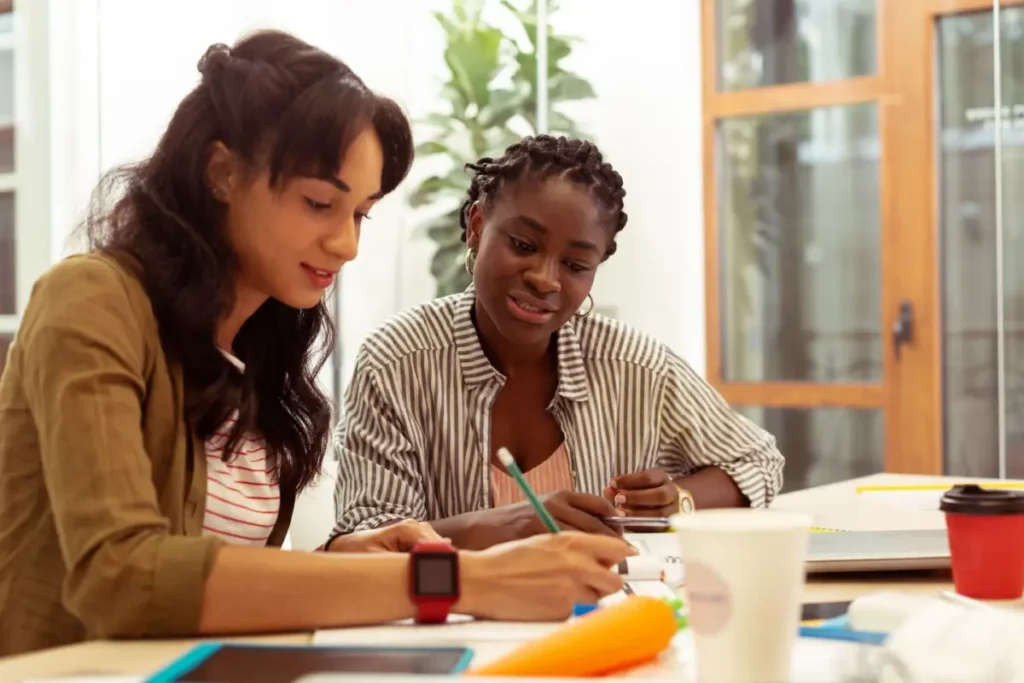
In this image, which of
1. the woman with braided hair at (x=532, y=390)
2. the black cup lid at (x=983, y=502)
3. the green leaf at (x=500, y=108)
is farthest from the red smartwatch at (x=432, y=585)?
the green leaf at (x=500, y=108)

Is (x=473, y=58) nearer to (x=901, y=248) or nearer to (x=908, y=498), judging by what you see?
(x=901, y=248)

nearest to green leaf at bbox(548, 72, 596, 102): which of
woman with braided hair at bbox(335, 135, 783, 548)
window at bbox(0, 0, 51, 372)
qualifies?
window at bbox(0, 0, 51, 372)

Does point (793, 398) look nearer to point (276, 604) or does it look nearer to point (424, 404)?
point (424, 404)

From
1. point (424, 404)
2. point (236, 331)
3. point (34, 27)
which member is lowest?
point (424, 404)

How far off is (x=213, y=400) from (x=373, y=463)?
480 mm

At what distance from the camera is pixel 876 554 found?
1.32 metres

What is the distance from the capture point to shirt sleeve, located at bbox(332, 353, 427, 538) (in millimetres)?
1666

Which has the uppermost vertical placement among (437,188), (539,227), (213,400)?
(437,188)

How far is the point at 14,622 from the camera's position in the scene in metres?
1.21

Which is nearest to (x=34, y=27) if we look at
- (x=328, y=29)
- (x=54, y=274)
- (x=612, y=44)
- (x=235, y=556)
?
(x=328, y=29)

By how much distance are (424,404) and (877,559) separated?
0.76m

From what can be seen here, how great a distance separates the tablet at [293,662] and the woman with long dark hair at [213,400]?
11cm

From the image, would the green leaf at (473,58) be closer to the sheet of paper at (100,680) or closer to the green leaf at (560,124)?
the green leaf at (560,124)

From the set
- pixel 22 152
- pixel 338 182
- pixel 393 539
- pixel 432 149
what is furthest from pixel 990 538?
pixel 432 149
